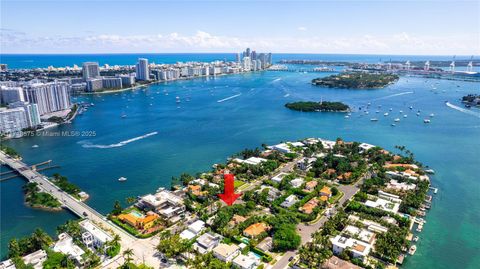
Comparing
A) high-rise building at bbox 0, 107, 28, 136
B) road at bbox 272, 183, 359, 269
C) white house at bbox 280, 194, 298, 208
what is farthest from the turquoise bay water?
white house at bbox 280, 194, 298, 208

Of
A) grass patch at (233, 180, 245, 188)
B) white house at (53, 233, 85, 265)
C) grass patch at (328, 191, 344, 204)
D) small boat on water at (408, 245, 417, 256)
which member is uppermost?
white house at (53, 233, 85, 265)

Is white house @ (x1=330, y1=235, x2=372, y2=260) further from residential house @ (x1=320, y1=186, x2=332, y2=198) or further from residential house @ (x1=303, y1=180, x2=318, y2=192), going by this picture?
residential house @ (x1=303, y1=180, x2=318, y2=192)

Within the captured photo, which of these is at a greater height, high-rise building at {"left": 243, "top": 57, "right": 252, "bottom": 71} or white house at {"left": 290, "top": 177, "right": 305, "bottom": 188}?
high-rise building at {"left": 243, "top": 57, "right": 252, "bottom": 71}

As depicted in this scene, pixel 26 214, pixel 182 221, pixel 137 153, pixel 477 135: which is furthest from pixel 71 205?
pixel 477 135

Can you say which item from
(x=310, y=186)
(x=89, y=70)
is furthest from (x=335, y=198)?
(x=89, y=70)

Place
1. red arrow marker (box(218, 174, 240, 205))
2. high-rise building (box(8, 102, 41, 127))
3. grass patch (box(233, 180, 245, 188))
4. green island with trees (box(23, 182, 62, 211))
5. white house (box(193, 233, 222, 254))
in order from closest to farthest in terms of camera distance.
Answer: white house (box(193, 233, 222, 254)) < green island with trees (box(23, 182, 62, 211)) < red arrow marker (box(218, 174, 240, 205)) < grass patch (box(233, 180, 245, 188)) < high-rise building (box(8, 102, 41, 127))

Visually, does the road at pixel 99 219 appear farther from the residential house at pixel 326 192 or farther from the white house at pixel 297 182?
the residential house at pixel 326 192
